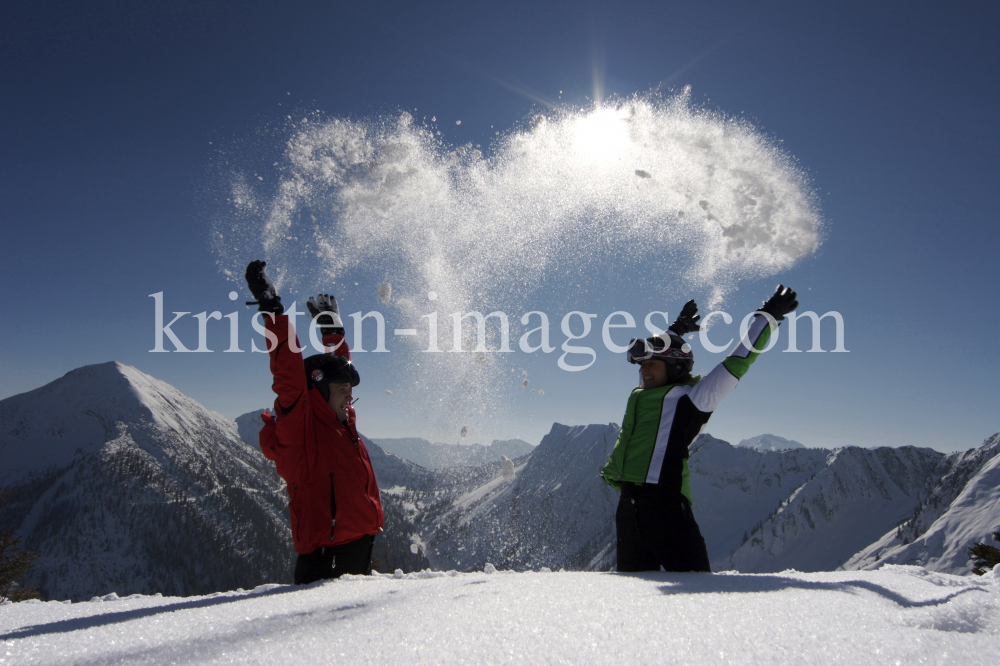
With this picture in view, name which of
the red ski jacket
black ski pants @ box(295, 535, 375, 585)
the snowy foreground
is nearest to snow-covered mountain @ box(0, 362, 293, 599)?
black ski pants @ box(295, 535, 375, 585)

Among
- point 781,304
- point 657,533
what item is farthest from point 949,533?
point 657,533

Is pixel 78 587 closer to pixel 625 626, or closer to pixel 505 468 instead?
pixel 505 468

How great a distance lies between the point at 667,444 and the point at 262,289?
413 cm

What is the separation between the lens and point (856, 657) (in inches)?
64.2

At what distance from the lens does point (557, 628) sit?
6.27ft

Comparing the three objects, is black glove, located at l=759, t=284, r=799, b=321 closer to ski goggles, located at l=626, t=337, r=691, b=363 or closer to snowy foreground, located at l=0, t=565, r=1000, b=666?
ski goggles, located at l=626, t=337, r=691, b=363

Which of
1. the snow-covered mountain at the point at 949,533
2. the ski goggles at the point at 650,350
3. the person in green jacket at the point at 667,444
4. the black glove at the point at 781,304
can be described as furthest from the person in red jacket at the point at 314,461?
the snow-covered mountain at the point at 949,533

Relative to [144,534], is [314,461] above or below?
above

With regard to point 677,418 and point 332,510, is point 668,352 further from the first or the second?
point 332,510

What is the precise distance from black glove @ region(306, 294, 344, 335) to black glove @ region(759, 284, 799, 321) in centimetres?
508

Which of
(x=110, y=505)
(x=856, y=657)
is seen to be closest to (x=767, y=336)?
(x=856, y=657)

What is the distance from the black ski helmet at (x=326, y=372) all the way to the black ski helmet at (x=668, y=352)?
3.16 metres

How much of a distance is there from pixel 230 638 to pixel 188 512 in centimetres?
22080

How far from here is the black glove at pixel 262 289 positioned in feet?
13.5
